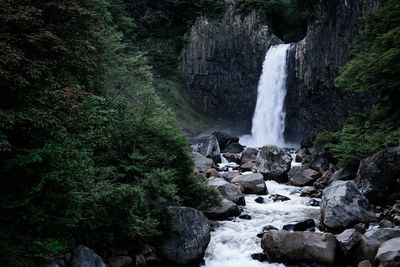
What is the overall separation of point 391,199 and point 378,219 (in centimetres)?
185

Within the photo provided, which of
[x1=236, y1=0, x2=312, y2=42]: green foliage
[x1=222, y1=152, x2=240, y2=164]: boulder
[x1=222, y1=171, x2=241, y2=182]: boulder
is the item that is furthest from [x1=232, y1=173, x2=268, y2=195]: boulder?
[x1=236, y1=0, x2=312, y2=42]: green foliage

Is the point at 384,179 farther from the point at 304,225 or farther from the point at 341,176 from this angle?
the point at 304,225

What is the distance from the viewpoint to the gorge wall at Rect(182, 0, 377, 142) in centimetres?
3341

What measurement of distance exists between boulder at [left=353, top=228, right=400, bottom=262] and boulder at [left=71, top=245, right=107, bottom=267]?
6.77m

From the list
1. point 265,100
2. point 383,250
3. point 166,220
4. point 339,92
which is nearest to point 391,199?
point 383,250

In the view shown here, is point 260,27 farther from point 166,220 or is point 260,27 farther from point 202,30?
point 166,220

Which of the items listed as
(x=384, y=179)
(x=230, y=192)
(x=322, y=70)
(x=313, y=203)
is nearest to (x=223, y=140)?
(x=322, y=70)

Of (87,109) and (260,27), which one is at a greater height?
(260,27)

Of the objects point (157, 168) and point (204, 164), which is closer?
point (157, 168)

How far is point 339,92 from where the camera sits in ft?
111

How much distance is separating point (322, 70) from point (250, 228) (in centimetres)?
2527

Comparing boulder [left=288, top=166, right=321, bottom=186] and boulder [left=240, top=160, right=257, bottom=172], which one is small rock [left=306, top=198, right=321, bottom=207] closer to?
boulder [left=288, top=166, right=321, bottom=186]

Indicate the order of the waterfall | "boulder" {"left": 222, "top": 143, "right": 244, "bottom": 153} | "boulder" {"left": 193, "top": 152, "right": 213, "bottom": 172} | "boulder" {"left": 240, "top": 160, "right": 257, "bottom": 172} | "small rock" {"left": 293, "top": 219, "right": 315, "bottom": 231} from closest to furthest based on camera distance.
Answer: "small rock" {"left": 293, "top": 219, "right": 315, "bottom": 231}
"boulder" {"left": 193, "top": 152, "right": 213, "bottom": 172}
"boulder" {"left": 240, "top": 160, "right": 257, "bottom": 172}
"boulder" {"left": 222, "top": 143, "right": 244, "bottom": 153}
the waterfall

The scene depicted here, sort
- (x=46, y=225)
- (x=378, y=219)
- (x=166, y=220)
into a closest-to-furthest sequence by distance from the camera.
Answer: (x=46, y=225)
(x=166, y=220)
(x=378, y=219)
